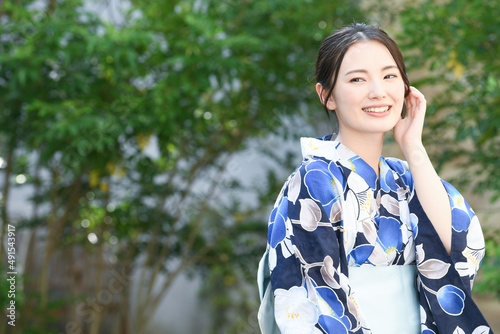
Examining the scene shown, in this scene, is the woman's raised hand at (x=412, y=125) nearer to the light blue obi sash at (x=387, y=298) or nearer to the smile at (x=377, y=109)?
the smile at (x=377, y=109)

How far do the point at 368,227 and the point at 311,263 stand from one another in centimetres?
13

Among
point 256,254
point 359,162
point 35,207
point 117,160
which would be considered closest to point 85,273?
point 35,207

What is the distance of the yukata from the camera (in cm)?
100

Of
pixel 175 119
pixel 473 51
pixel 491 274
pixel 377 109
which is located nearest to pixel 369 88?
pixel 377 109

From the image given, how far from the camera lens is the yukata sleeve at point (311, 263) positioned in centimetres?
99

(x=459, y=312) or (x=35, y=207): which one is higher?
(x=459, y=312)

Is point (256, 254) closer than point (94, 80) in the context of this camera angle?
No

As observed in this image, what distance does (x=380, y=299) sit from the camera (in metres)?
1.06

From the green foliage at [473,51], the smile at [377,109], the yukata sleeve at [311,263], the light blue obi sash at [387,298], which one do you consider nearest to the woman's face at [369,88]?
the smile at [377,109]

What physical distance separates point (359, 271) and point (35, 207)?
3441mm

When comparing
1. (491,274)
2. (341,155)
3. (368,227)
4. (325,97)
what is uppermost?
(325,97)

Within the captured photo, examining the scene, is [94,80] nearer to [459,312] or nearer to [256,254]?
[256,254]

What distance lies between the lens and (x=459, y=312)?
109 centimetres

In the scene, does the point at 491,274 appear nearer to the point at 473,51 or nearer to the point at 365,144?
the point at 473,51
